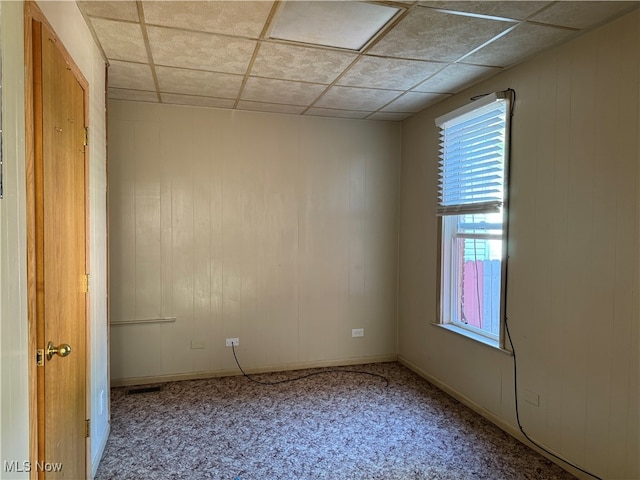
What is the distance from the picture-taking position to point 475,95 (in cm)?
320

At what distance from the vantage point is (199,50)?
2.52 meters

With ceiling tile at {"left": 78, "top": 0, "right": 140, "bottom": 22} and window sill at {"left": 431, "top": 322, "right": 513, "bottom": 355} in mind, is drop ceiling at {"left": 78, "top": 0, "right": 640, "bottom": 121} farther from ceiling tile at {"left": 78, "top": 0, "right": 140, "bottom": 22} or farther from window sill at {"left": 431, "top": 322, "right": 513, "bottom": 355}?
window sill at {"left": 431, "top": 322, "right": 513, "bottom": 355}

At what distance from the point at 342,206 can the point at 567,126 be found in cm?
228

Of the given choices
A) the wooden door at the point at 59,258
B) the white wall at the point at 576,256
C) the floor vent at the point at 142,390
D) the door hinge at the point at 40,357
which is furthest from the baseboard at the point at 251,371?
the door hinge at the point at 40,357

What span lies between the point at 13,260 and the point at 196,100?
2.74m

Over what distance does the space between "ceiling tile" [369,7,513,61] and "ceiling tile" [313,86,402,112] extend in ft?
2.49

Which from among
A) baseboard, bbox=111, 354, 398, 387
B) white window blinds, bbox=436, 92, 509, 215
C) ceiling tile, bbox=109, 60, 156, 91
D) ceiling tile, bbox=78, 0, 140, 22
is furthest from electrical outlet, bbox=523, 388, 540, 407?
ceiling tile, bbox=109, 60, 156, 91

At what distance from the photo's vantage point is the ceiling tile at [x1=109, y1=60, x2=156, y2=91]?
2.81 meters

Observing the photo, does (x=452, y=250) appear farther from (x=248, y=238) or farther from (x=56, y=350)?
(x=56, y=350)

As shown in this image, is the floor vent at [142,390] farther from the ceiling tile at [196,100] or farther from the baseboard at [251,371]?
the ceiling tile at [196,100]

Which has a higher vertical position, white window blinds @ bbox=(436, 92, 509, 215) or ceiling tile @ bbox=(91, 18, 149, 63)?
ceiling tile @ bbox=(91, 18, 149, 63)

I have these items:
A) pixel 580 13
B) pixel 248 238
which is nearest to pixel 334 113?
pixel 248 238

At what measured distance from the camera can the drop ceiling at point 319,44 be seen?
2035mm

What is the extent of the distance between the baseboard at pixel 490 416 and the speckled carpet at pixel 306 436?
0.04m
